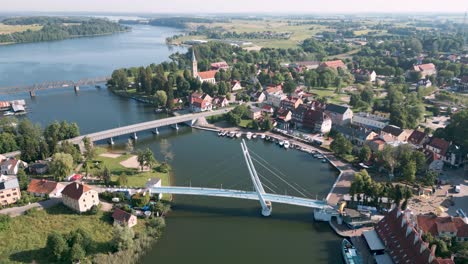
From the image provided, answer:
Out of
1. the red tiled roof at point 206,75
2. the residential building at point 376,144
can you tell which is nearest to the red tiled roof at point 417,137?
the residential building at point 376,144

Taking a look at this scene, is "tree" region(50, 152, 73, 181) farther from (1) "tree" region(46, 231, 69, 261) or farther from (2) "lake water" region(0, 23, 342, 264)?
(1) "tree" region(46, 231, 69, 261)

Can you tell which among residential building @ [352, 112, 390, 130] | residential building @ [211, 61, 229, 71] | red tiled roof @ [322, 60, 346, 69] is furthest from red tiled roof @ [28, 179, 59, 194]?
red tiled roof @ [322, 60, 346, 69]

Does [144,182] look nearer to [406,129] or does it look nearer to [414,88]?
[406,129]

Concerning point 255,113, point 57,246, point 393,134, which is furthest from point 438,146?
point 57,246

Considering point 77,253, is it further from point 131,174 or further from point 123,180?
point 131,174

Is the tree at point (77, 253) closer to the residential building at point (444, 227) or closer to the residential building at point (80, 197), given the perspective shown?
the residential building at point (80, 197)

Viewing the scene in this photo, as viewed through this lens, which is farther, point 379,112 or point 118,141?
point 379,112

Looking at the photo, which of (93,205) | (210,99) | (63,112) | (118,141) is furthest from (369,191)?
(63,112)
